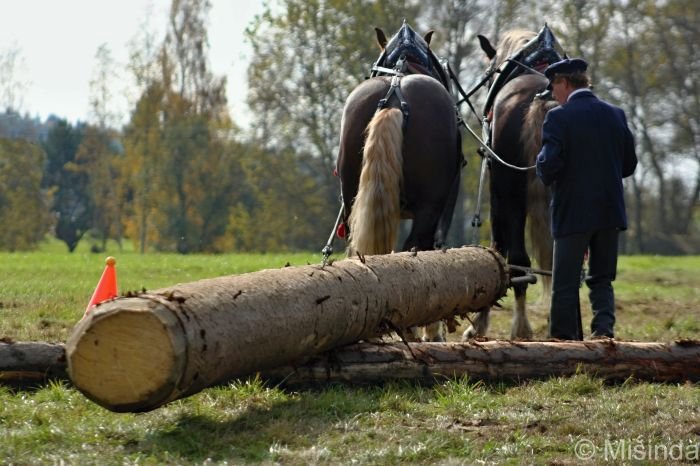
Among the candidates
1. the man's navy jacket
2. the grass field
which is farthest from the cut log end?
the man's navy jacket

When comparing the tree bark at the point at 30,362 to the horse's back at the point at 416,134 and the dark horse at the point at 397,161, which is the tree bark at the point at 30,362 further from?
the horse's back at the point at 416,134

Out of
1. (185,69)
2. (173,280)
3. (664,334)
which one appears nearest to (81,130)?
(185,69)

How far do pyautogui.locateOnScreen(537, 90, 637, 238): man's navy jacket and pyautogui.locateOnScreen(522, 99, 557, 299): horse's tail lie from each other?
0.96 metres

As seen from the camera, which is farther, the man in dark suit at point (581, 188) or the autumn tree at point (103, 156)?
the autumn tree at point (103, 156)

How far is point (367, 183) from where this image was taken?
25.9 ft

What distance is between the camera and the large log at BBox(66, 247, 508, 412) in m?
4.82

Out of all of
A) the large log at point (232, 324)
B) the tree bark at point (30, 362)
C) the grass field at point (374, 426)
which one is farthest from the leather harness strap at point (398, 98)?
Answer: the tree bark at point (30, 362)

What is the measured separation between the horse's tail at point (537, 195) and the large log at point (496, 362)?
2.16 m

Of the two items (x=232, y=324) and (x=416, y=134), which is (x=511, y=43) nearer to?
(x=416, y=134)

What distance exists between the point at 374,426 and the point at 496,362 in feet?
4.71

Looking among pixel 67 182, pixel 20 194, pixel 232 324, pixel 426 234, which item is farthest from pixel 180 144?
pixel 232 324

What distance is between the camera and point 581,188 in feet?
24.1

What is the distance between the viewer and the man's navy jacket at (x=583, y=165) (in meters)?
7.33

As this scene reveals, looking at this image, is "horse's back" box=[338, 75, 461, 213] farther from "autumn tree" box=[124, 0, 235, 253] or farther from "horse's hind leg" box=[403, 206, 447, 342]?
"autumn tree" box=[124, 0, 235, 253]
